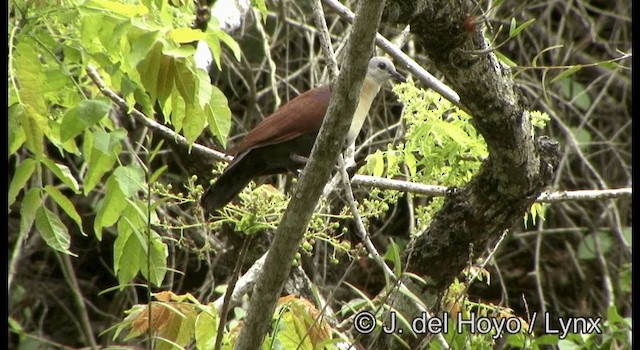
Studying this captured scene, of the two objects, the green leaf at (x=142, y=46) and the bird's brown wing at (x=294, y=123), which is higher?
the green leaf at (x=142, y=46)

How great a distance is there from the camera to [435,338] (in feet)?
9.97

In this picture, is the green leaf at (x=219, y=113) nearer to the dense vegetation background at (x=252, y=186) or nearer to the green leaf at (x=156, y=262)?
the dense vegetation background at (x=252, y=186)

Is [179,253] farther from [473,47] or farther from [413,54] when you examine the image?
[473,47]

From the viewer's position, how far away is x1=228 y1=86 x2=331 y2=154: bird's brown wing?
343cm

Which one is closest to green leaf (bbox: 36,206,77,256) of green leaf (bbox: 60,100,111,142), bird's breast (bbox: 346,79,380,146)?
green leaf (bbox: 60,100,111,142)

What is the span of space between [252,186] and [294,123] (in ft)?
1.40

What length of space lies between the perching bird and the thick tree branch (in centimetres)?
91

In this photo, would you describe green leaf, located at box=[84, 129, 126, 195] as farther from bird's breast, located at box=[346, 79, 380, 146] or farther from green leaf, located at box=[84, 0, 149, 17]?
bird's breast, located at box=[346, 79, 380, 146]

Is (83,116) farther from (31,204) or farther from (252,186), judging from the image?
(252,186)

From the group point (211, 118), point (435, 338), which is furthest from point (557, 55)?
point (211, 118)

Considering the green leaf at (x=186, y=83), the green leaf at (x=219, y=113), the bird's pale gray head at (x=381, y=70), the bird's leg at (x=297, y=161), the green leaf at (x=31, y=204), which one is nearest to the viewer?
the green leaf at (x=186, y=83)

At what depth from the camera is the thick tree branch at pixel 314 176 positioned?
212cm

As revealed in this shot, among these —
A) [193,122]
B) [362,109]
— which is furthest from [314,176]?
[362,109]

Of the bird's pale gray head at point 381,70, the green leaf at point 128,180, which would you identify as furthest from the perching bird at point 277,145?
the green leaf at point 128,180
